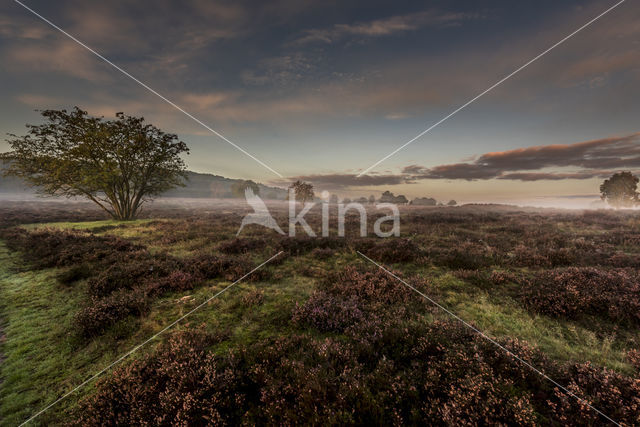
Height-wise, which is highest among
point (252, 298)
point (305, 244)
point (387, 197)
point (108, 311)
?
point (387, 197)

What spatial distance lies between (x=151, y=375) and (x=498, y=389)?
531 centimetres

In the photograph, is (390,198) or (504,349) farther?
(390,198)

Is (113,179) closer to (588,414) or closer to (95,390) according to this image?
(95,390)

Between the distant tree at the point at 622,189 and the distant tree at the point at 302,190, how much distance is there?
67.5m

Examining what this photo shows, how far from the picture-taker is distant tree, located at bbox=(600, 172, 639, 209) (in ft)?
148

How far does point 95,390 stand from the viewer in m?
3.55

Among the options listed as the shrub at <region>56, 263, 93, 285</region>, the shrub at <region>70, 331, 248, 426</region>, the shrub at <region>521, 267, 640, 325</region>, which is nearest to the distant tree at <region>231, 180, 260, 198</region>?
the shrub at <region>56, 263, 93, 285</region>

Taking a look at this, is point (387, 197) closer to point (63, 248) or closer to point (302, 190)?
point (302, 190)

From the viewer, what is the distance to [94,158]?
19.4 meters

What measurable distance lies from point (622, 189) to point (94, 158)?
8878 centimetres

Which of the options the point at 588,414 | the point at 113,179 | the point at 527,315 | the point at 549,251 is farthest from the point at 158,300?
the point at 113,179

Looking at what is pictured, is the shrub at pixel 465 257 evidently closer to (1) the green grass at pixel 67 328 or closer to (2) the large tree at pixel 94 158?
(1) the green grass at pixel 67 328

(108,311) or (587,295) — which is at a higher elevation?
(587,295)

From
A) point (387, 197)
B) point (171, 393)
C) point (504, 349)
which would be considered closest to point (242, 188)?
point (387, 197)
